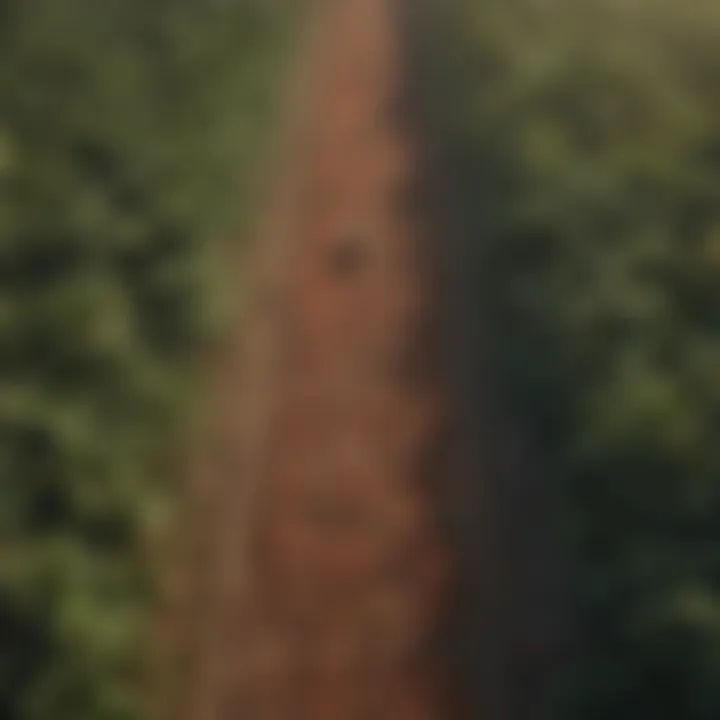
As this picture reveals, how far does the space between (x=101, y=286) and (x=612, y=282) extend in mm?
2698

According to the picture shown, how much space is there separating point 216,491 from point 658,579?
238 cm

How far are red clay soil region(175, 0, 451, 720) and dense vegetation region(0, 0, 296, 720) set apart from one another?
45cm

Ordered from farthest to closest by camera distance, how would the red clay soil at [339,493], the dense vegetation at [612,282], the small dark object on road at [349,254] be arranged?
the small dark object on road at [349,254] → the red clay soil at [339,493] → the dense vegetation at [612,282]

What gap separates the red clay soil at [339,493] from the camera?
6430mm

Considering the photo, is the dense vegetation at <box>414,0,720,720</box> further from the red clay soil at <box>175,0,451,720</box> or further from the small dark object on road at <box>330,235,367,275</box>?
the small dark object on road at <box>330,235,367,275</box>

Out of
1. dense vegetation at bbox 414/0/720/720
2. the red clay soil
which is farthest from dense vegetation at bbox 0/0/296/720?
dense vegetation at bbox 414/0/720/720

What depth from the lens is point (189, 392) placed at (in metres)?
7.62

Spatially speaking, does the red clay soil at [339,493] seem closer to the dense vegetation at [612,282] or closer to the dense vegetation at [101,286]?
the dense vegetation at [101,286]

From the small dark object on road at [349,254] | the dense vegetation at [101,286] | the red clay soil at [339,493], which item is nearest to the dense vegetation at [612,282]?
the red clay soil at [339,493]

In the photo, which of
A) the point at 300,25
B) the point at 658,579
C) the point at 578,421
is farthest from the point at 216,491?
the point at 300,25

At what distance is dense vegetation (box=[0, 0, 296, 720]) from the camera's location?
6086 millimetres

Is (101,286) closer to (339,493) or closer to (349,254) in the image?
(339,493)

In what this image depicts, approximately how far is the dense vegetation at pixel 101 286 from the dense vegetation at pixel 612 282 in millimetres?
1655

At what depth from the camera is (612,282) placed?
758 centimetres
